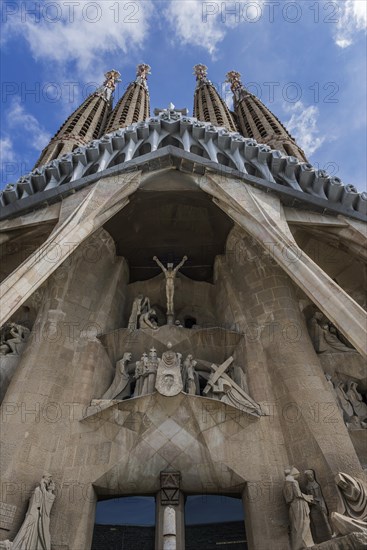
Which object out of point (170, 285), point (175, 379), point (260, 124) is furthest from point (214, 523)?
point (260, 124)

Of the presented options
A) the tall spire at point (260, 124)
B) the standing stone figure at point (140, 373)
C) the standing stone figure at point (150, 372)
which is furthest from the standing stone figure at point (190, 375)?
the tall spire at point (260, 124)

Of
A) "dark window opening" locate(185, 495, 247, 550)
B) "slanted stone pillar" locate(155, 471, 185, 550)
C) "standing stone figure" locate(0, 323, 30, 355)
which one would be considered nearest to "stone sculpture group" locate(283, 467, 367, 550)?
"dark window opening" locate(185, 495, 247, 550)

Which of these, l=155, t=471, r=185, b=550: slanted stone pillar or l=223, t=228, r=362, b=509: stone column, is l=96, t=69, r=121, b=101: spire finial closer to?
l=223, t=228, r=362, b=509: stone column

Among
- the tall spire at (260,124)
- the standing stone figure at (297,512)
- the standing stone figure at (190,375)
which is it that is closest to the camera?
the standing stone figure at (297,512)

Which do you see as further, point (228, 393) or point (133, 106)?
point (133, 106)

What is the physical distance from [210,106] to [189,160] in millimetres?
18104

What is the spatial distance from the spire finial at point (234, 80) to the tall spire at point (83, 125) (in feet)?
27.7

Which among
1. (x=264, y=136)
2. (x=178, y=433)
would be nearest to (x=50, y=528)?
(x=178, y=433)

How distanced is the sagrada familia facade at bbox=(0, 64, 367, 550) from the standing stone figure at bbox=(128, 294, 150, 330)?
0.17ft

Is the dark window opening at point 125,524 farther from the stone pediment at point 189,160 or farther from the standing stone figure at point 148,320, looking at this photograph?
the stone pediment at point 189,160

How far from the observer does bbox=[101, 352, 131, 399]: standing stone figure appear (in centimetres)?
856

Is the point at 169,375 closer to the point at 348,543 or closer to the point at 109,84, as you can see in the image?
the point at 348,543

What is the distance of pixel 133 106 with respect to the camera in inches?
1053

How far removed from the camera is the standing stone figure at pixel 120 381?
28.1 ft
